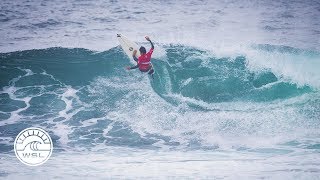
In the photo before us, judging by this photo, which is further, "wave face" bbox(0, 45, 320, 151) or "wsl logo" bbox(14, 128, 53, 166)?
→ "wave face" bbox(0, 45, 320, 151)

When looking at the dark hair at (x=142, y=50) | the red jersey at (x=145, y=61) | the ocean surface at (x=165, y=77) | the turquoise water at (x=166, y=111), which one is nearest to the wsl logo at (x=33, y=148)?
the turquoise water at (x=166, y=111)

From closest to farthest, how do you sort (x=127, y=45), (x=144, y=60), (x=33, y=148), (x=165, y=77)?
(x=33, y=148)
(x=144, y=60)
(x=127, y=45)
(x=165, y=77)

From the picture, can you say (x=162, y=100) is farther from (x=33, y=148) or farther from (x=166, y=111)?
(x=33, y=148)

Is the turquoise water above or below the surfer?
below

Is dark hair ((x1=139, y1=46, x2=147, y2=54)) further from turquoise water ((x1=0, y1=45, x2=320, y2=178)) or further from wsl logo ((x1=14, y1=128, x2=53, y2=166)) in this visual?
wsl logo ((x1=14, y1=128, x2=53, y2=166))

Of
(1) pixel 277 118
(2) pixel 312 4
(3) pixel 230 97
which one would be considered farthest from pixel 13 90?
(2) pixel 312 4

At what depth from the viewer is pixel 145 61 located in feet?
15.2

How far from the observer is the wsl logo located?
3.66 m

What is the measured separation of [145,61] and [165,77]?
64 centimetres

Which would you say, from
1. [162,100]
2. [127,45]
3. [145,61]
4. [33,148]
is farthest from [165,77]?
[33,148]

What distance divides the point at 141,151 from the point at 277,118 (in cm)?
218

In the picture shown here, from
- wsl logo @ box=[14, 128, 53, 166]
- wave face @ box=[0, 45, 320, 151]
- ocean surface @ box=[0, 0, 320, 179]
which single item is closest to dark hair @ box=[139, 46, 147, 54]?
ocean surface @ box=[0, 0, 320, 179]

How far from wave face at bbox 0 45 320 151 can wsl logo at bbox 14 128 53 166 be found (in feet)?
1.28

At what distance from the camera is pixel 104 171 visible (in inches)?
144
